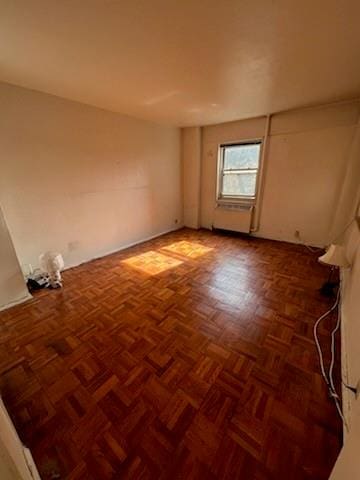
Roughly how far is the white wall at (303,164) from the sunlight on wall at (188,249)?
1.34 meters

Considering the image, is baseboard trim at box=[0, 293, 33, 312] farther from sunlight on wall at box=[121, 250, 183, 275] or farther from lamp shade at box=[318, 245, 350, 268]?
lamp shade at box=[318, 245, 350, 268]

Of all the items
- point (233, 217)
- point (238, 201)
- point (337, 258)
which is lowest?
point (233, 217)

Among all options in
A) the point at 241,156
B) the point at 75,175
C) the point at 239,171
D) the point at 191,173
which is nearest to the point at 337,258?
the point at 239,171

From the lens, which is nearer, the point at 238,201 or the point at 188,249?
the point at 188,249

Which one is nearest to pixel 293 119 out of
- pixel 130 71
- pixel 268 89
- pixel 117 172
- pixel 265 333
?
pixel 268 89

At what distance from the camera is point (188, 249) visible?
11.8ft

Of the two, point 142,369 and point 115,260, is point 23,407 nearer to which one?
A: point 142,369

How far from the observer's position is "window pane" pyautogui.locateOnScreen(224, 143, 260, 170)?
3797 millimetres

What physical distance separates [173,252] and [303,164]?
2618mm

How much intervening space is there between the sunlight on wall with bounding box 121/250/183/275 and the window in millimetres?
2080

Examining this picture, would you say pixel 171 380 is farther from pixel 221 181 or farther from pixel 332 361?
pixel 221 181

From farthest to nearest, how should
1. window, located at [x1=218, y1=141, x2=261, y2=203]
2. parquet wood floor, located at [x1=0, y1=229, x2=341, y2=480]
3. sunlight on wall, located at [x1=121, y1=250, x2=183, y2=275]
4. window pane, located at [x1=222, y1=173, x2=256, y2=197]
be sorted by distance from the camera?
window pane, located at [x1=222, y1=173, x2=256, y2=197] < window, located at [x1=218, y1=141, x2=261, y2=203] < sunlight on wall, located at [x1=121, y1=250, x2=183, y2=275] < parquet wood floor, located at [x1=0, y1=229, x2=341, y2=480]

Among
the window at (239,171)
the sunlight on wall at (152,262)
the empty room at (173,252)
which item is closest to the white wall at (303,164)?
the empty room at (173,252)

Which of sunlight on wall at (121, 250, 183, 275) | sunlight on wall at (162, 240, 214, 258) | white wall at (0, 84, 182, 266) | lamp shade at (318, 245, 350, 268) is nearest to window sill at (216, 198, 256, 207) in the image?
sunlight on wall at (162, 240, 214, 258)
